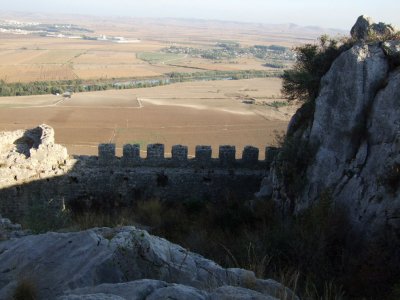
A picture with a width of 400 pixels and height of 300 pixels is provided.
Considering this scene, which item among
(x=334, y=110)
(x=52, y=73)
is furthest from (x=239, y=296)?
(x=52, y=73)

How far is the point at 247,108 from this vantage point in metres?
39.2

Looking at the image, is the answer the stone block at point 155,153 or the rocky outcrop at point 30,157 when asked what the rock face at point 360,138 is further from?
the rocky outcrop at point 30,157

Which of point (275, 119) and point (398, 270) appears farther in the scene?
point (275, 119)

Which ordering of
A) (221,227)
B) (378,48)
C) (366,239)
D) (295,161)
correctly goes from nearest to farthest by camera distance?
(366,239)
(378,48)
(295,161)
(221,227)

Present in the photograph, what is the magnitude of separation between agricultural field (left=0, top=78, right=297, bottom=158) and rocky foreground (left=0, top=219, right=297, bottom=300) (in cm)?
1825

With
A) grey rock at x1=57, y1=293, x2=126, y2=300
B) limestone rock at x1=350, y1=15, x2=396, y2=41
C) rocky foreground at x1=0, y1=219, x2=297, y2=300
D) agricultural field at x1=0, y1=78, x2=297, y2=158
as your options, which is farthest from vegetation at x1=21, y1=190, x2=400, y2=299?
agricultural field at x1=0, y1=78, x2=297, y2=158

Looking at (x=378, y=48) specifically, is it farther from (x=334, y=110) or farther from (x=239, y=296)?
(x=239, y=296)

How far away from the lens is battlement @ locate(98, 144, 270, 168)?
1255cm

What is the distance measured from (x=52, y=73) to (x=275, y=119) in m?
36.3

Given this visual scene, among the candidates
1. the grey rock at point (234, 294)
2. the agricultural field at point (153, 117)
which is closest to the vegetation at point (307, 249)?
the grey rock at point (234, 294)

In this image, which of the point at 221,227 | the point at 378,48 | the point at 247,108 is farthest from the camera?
the point at 247,108

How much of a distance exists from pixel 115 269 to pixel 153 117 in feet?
101

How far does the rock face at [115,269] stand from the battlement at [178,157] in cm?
691

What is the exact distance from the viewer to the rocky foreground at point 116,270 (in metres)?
4.21
